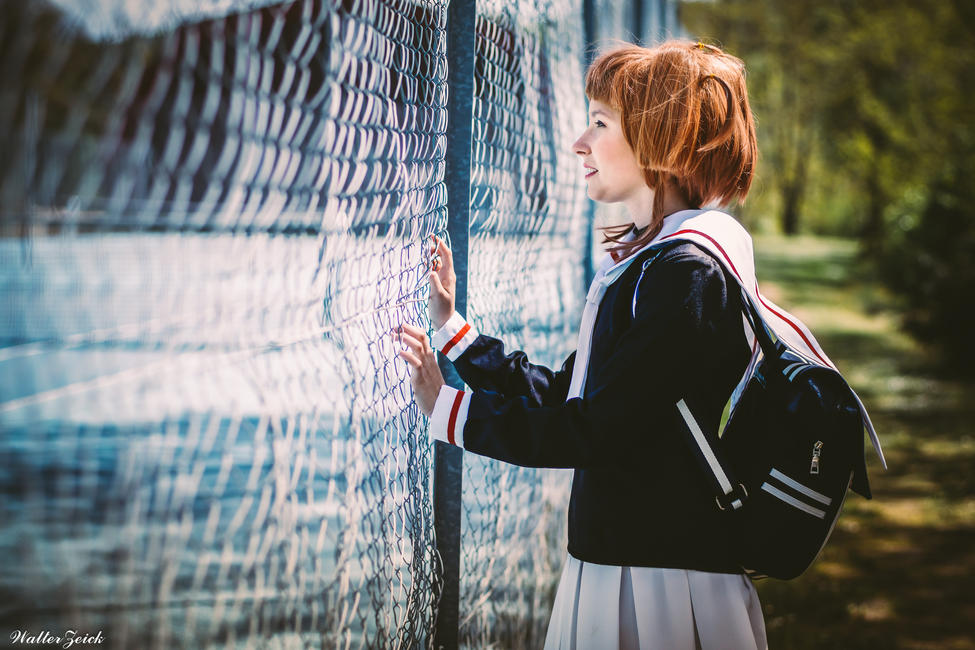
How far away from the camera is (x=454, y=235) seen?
203 centimetres

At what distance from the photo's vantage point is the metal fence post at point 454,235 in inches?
77.2

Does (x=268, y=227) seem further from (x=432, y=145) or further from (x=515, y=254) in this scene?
(x=515, y=254)

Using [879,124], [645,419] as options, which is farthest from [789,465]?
[879,124]

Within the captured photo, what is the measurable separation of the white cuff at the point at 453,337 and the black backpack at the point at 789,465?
48 centimetres

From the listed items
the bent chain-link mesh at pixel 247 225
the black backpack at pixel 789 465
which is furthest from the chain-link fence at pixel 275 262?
the black backpack at pixel 789 465

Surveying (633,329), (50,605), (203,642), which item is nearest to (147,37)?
(633,329)

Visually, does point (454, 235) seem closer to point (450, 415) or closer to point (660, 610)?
point (450, 415)

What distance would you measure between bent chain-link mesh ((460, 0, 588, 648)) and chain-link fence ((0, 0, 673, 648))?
0.01 meters

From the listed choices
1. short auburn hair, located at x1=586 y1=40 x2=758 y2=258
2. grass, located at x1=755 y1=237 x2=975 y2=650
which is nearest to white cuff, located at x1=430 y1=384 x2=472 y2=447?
short auburn hair, located at x1=586 y1=40 x2=758 y2=258

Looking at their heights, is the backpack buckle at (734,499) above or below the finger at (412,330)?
Answer: below

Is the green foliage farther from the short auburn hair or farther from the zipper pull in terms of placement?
the zipper pull

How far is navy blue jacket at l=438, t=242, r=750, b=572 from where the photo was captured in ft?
5.26

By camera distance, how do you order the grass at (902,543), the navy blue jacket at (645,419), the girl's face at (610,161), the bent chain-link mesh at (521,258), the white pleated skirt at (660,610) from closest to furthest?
the navy blue jacket at (645,419)
the white pleated skirt at (660,610)
the girl's face at (610,161)
the bent chain-link mesh at (521,258)
the grass at (902,543)

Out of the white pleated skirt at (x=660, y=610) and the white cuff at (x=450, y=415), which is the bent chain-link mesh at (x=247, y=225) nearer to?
the white cuff at (x=450, y=415)
